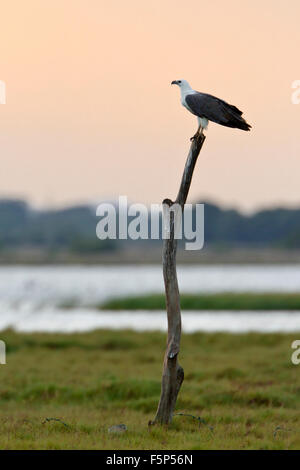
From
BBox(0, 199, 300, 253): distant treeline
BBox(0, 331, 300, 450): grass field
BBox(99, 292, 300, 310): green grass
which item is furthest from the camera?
BBox(0, 199, 300, 253): distant treeline

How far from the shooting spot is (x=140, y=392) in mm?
14656

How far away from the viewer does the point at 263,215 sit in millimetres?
151000

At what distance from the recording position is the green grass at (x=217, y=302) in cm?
4034

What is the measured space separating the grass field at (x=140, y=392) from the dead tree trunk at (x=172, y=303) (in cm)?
46

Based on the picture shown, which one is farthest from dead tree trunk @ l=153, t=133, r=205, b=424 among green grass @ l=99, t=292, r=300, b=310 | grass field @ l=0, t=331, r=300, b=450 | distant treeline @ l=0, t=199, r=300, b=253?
distant treeline @ l=0, t=199, r=300, b=253

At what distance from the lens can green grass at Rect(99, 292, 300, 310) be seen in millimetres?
40344

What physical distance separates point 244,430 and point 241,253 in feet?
371

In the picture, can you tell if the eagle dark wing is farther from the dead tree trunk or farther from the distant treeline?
the distant treeline

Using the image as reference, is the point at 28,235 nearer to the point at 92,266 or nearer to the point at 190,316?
the point at 92,266

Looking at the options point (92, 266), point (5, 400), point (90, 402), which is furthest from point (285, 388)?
point (92, 266)

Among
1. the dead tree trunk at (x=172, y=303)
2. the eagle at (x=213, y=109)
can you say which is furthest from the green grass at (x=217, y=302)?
the eagle at (x=213, y=109)

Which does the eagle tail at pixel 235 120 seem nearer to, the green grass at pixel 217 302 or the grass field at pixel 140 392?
the grass field at pixel 140 392

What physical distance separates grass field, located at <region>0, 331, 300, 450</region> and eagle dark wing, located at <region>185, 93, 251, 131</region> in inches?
167

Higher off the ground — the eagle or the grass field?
the eagle
